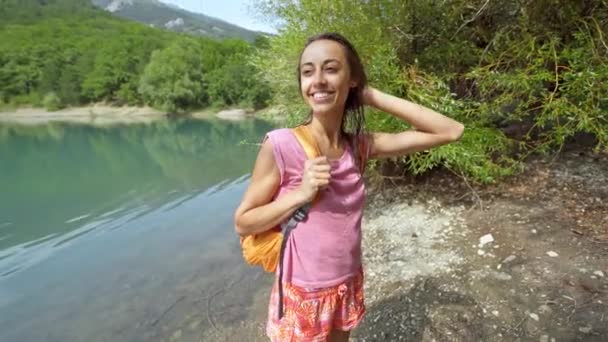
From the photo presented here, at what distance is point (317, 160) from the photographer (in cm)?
131

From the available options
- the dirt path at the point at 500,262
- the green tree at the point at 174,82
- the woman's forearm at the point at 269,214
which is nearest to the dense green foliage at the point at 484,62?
the dirt path at the point at 500,262

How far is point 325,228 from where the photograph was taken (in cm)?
148

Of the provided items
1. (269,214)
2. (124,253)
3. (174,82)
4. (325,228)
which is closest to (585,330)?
(325,228)

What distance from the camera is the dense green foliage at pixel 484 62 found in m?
4.26

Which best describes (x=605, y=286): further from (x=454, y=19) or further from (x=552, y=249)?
(x=454, y=19)

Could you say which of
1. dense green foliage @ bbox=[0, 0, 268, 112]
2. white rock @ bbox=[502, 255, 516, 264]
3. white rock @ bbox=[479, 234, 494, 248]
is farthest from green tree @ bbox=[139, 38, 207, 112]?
white rock @ bbox=[502, 255, 516, 264]

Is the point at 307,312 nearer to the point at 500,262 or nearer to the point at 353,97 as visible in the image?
the point at 353,97

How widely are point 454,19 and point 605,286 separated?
3839 mm

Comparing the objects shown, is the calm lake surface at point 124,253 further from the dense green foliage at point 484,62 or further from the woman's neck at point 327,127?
the woman's neck at point 327,127

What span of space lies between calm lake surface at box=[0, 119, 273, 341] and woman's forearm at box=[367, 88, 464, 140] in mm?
3445

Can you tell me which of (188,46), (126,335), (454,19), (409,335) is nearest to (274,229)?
(409,335)

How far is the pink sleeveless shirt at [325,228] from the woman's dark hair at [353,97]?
0.33 feet

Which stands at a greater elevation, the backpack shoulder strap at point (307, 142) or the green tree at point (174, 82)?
the backpack shoulder strap at point (307, 142)

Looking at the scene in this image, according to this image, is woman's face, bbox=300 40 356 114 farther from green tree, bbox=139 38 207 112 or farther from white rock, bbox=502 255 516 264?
green tree, bbox=139 38 207 112
